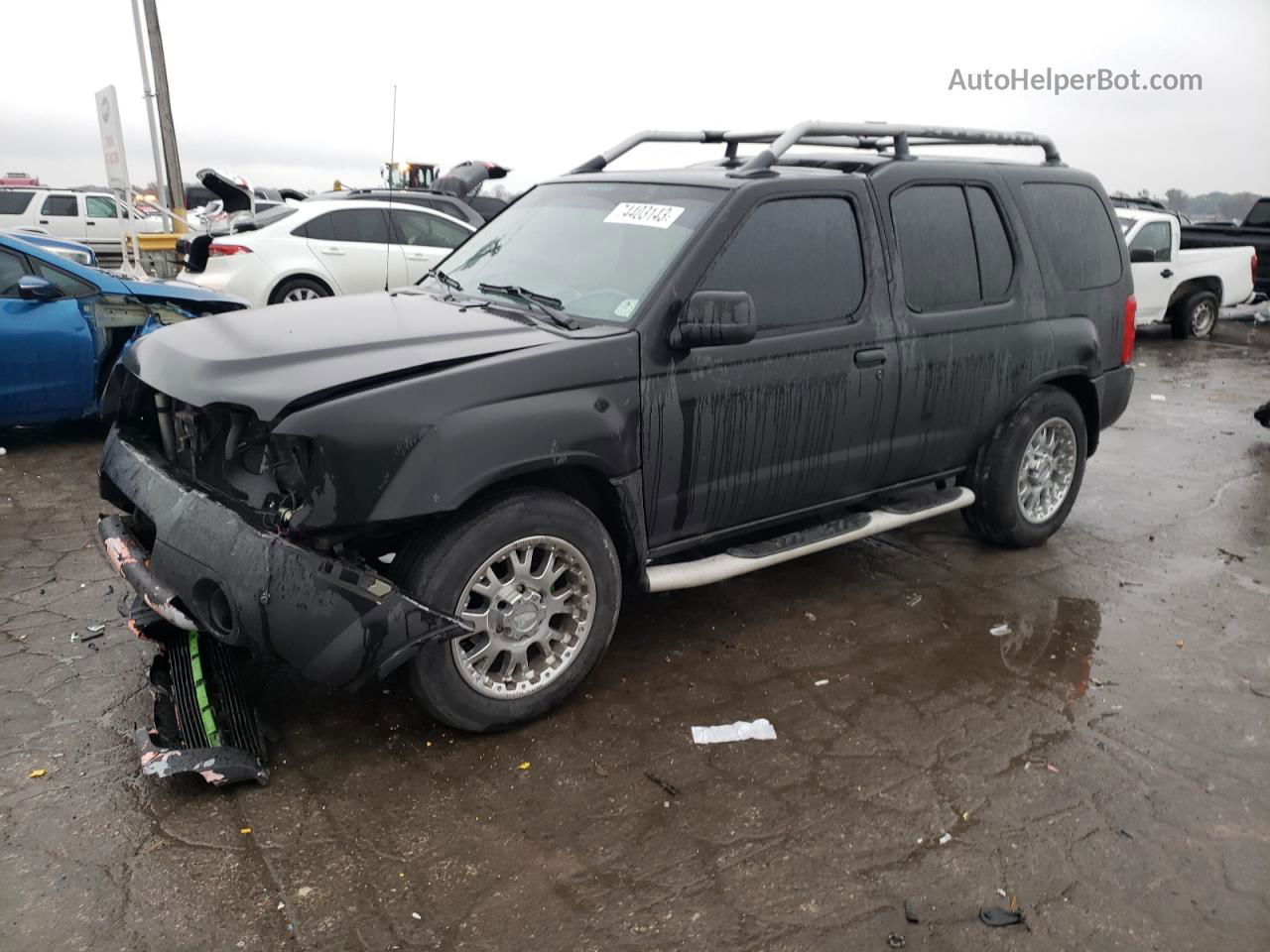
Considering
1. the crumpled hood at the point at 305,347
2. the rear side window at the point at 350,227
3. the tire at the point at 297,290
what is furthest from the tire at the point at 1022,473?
the rear side window at the point at 350,227

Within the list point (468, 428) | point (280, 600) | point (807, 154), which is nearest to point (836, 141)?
point (807, 154)

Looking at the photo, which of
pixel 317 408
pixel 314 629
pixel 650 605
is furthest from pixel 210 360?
pixel 650 605

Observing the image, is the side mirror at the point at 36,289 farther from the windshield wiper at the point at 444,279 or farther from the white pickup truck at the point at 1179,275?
the white pickup truck at the point at 1179,275

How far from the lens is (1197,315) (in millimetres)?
14141

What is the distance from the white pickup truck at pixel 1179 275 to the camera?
13.0m

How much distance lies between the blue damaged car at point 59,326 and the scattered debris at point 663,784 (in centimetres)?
516

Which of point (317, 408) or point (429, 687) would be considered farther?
point (429, 687)

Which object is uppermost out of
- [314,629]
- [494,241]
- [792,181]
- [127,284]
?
[792,181]

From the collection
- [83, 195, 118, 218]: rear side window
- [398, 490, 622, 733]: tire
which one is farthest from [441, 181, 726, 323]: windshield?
[83, 195, 118, 218]: rear side window

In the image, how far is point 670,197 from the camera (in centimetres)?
394

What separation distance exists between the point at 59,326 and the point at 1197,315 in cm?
1454

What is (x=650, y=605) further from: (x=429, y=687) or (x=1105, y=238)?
(x=1105, y=238)

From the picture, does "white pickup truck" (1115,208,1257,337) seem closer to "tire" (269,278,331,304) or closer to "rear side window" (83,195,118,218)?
"tire" (269,278,331,304)

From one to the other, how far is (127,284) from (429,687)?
17.1ft
